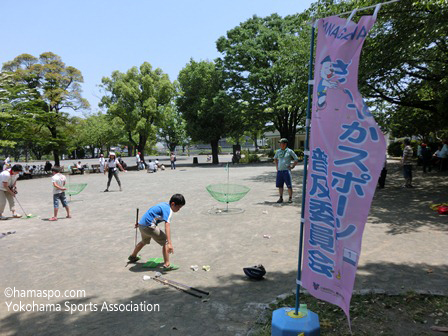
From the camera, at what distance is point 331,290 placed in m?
3.10

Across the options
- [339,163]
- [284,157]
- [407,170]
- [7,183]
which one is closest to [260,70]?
[407,170]

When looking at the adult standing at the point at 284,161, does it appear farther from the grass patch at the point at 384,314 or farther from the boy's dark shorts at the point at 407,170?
the grass patch at the point at 384,314

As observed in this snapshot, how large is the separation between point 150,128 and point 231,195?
28.0 metres

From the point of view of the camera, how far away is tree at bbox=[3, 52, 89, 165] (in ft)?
92.5

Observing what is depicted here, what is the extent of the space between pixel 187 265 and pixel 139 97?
3316cm

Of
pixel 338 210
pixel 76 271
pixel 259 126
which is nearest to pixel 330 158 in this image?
pixel 338 210

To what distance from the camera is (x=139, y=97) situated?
36062mm

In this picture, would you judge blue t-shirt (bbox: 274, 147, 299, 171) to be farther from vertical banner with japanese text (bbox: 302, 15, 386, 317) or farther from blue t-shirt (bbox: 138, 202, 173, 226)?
vertical banner with japanese text (bbox: 302, 15, 386, 317)

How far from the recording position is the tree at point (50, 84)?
2820cm

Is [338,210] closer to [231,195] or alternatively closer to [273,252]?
[273,252]

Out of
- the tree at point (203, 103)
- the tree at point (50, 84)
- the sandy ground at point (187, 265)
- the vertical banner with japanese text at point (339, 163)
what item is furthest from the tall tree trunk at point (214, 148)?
the vertical banner with japanese text at point (339, 163)

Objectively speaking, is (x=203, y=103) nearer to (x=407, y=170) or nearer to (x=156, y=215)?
(x=407, y=170)

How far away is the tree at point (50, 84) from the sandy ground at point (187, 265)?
72.8 ft

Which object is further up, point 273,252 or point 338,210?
point 338,210
